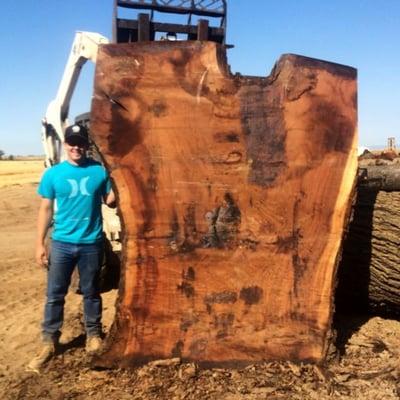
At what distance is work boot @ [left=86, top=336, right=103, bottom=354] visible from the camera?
146 inches

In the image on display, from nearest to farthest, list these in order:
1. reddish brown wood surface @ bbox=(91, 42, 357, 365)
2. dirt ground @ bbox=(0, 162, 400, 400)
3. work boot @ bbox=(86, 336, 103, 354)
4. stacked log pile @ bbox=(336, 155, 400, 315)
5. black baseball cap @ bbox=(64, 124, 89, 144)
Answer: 1. dirt ground @ bbox=(0, 162, 400, 400)
2. reddish brown wood surface @ bbox=(91, 42, 357, 365)
3. black baseball cap @ bbox=(64, 124, 89, 144)
4. work boot @ bbox=(86, 336, 103, 354)
5. stacked log pile @ bbox=(336, 155, 400, 315)

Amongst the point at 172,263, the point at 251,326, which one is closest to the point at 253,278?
the point at 251,326

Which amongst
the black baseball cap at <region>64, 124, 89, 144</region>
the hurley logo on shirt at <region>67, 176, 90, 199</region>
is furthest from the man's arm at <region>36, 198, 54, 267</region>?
the black baseball cap at <region>64, 124, 89, 144</region>

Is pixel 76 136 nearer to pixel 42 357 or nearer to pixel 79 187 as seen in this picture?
pixel 79 187

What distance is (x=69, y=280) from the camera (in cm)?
372

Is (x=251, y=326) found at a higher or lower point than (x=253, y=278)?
lower

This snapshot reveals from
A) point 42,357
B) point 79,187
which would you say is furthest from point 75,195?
point 42,357

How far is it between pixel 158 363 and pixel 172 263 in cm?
66

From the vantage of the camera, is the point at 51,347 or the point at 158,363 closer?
the point at 158,363

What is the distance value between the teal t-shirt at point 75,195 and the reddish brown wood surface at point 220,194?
368 millimetres

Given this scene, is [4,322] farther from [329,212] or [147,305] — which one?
[329,212]

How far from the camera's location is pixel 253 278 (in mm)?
3475

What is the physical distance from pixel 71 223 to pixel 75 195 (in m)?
0.20

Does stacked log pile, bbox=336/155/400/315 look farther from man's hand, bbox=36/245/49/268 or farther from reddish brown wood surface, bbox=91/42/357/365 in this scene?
man's hand, bbox=36/245/49/268
